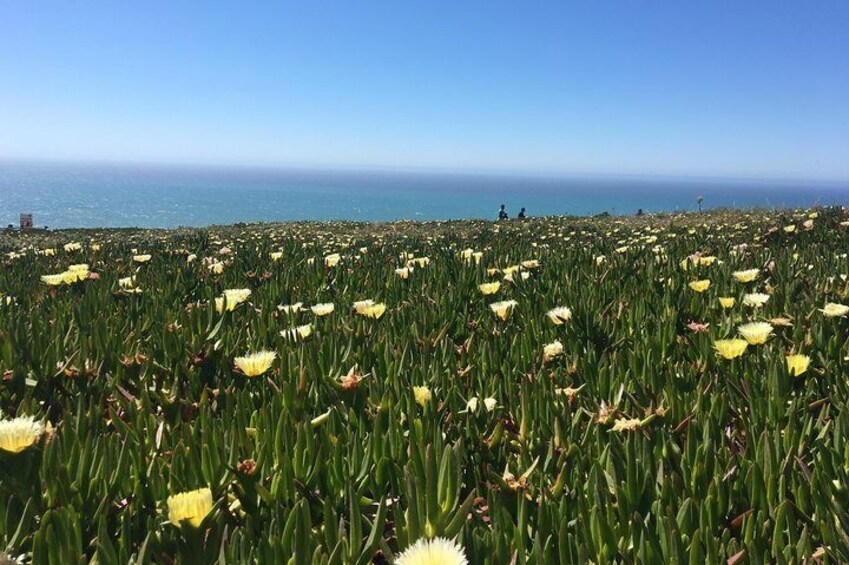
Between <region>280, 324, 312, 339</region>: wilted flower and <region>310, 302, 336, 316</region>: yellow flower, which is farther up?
<region>310, 302, 336, 316</region>: yellow flower

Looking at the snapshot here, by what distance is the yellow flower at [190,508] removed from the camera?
0.93 meters

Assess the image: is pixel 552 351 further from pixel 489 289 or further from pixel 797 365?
pixel 489 289

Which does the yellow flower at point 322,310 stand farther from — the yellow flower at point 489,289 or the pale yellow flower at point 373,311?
the yellow flower at point 489,289

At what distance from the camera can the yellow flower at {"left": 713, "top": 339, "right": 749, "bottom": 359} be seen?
5.54 ft

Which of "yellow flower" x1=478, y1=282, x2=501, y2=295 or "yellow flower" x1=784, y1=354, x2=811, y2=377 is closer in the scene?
"yellow flower" x1=784, y1=354, x2=811, y2=377

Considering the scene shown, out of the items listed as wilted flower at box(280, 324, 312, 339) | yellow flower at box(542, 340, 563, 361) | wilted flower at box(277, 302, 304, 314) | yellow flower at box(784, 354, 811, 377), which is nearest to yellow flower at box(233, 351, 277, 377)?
wilted flower at box(280, 324, 312, 339)

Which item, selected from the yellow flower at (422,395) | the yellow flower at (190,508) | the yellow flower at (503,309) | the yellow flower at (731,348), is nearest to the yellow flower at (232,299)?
the yellow flower at (503,309)

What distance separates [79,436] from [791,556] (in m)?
1.36

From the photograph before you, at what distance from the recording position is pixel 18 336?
6.44 feet

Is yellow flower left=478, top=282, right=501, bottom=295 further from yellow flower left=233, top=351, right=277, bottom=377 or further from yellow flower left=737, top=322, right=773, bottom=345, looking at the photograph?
yellow flower left=233, top=351, right=277, bottom=377

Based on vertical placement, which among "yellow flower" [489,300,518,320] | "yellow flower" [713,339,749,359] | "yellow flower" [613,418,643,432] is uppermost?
"yellow flower" [713,339,749,359]

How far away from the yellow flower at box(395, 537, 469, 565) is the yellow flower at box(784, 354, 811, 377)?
1108 millimetres

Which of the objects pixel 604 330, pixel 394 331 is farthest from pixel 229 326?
pixel 604 330

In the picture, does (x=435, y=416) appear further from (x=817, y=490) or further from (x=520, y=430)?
(x=817, y=490)
